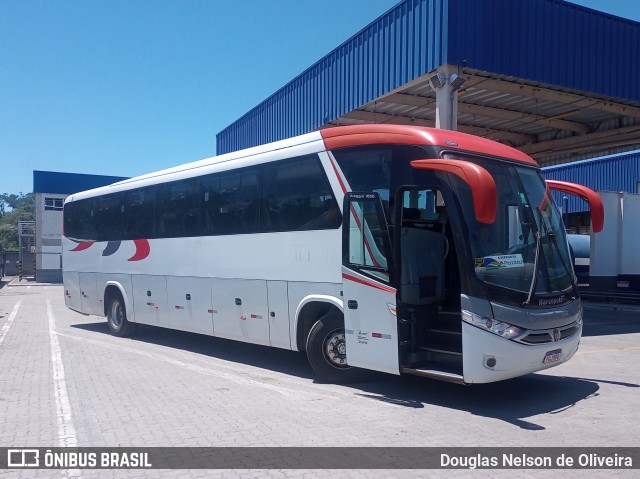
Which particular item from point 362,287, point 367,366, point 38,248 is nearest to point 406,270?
point 362,287

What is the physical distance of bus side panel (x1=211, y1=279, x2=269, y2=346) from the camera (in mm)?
9531

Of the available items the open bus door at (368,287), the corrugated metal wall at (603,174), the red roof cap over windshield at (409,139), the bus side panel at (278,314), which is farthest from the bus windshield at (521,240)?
the corrugated metal wall at (603,174)

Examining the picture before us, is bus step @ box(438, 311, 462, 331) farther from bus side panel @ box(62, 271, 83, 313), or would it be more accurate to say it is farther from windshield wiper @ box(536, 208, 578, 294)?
bus side panel @ box(62, 271, 83, 313)

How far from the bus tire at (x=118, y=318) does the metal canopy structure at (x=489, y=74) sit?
890 centimetres

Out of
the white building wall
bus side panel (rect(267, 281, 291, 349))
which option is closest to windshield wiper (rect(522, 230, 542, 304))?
bus side panel (rect(267, 281, 291, 349))

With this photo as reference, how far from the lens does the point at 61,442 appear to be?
591 centimetres

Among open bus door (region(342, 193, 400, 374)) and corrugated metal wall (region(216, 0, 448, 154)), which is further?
corrugated metal wall (region(216, 0, 448, 154))

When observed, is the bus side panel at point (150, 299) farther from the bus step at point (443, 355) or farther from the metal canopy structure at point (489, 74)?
the metal canopy structure at point (489, 74)

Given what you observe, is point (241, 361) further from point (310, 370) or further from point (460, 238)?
point (460, 238)

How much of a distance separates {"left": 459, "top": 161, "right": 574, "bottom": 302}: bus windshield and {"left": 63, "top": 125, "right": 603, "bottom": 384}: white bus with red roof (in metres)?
0.02

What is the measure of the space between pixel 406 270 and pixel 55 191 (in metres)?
42.4

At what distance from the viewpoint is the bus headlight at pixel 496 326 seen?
6.64 meters

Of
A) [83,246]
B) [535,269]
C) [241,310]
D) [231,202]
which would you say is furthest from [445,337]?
[83,246]

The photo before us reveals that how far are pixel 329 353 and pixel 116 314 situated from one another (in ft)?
25.6
